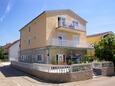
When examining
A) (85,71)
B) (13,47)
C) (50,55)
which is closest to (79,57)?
(50,55)

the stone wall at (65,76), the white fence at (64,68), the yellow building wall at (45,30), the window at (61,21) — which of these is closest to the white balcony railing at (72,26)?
the window at (61,21)

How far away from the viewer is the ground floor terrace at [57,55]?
26750 millimetres

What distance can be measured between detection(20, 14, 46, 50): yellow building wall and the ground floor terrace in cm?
123

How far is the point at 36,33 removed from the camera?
102 ft

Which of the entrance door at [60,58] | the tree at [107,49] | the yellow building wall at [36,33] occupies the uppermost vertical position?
the yellow building wall at [36,33]

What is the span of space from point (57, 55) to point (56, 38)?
295 centimetres

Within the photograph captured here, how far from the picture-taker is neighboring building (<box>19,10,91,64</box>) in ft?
89.1

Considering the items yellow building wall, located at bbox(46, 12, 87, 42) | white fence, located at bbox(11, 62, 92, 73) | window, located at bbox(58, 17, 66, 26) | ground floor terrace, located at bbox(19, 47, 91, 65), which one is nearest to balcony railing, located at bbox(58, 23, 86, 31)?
window, located at bbox(58, 17, 66, 26)

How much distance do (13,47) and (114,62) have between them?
35.4 meters

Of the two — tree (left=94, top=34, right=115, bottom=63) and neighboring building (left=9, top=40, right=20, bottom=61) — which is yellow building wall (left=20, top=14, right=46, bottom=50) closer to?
tree (left=94, top=34, right=115, bottom=63)

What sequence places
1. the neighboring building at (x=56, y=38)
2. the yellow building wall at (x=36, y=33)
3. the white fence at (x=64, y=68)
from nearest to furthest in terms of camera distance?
the white fence at (x=64, y=68) < the neighboring building at (x=56, y=38) < the yellow building wall at (x=36, y=33)

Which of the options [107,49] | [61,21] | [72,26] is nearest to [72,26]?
[72,26]

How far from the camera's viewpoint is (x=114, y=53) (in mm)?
22781

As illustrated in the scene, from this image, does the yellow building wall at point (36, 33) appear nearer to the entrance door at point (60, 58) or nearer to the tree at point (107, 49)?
the entrance door at point (60, 58)
